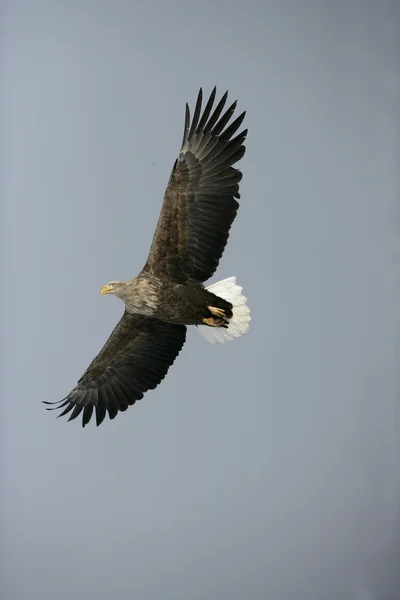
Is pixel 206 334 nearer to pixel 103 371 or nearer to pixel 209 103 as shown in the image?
pixel 103 371

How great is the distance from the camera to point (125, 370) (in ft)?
47.2

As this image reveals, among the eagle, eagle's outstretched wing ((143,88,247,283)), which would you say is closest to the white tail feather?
the eagle

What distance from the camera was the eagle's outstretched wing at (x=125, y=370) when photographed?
14.3m

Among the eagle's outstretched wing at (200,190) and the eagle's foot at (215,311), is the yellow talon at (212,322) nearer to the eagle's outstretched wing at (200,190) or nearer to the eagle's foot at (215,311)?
the eagle's foot at (215,311)

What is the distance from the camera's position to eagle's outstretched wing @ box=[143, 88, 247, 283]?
13141 millimetres

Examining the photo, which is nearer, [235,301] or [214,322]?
[214,322]

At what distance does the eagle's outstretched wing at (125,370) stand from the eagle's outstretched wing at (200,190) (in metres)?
1.35

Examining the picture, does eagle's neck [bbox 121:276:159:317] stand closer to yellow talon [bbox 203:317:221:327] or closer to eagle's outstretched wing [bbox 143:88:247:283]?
eagle's outstretched wing [bbox 143:88:247:283]

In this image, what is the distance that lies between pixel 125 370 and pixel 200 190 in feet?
A: 8.25

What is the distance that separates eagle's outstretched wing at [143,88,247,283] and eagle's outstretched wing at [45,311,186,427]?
1.35 metres

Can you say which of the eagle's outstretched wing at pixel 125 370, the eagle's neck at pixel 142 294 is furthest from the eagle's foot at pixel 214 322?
the eagle's outstretched wing at pixel 125 370

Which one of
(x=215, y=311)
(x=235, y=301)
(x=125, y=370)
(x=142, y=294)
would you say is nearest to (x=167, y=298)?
(x=142, y=294)

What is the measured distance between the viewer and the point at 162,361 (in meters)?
14.4

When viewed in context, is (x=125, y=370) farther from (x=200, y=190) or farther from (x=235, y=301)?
(x=200, y=190)
